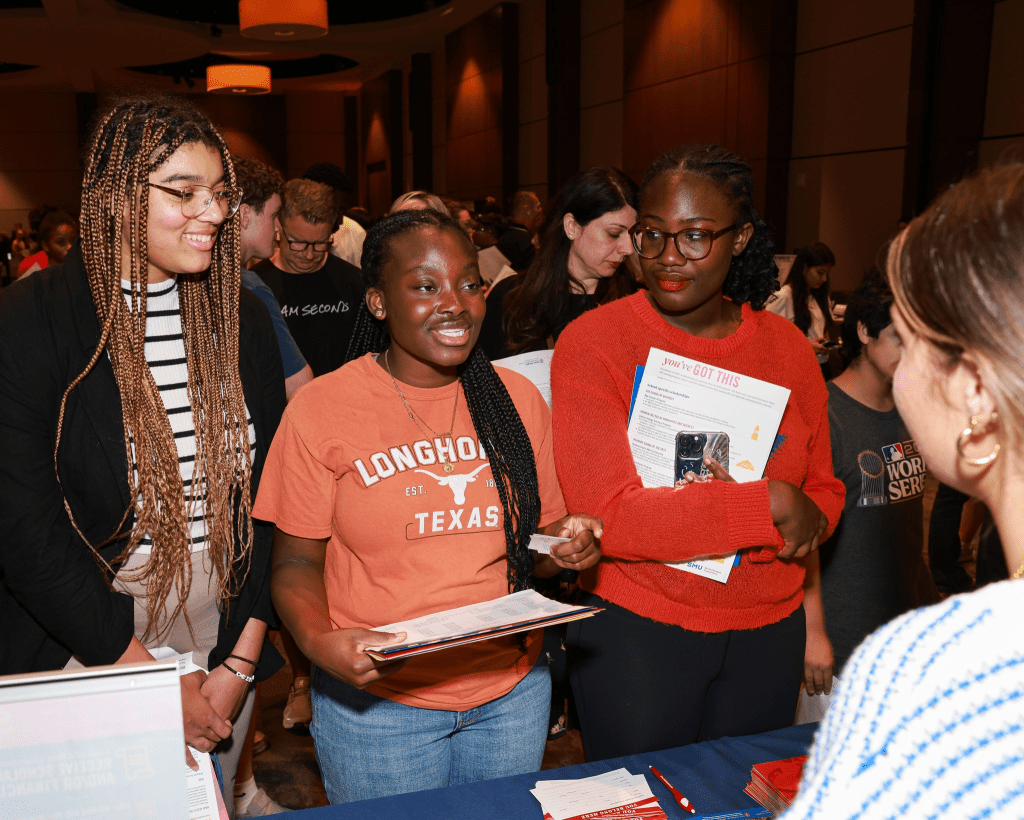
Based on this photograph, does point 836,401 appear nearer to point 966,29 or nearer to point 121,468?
point 121,468

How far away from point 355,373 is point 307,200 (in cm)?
203

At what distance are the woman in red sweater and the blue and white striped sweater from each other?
80 cm

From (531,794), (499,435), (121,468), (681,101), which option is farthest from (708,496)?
(681,101)

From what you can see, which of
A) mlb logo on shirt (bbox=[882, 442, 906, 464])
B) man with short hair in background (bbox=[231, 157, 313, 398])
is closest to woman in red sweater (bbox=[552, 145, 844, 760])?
mlb logo on shirt (bbox=[882, 442, 906, 464])

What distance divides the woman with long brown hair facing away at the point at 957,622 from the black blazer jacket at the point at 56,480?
3.89 feet

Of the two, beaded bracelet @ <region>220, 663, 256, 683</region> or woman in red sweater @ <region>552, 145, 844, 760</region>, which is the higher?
woman in red sweater @ <region>552, 145, 844, 760</region>

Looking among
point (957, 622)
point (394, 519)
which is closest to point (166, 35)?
point (394, 519)

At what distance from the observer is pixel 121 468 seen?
1384mm

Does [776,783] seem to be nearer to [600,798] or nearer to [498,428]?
[600,798]

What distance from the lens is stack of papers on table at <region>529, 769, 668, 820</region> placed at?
123 cm

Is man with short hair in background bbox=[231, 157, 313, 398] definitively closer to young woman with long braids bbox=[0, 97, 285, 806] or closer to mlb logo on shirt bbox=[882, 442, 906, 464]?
young woman with long braids bbox=[0, 97, 285, 806]

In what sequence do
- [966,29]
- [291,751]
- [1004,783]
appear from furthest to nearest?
[966,29]
[291,751]
[1004,783]

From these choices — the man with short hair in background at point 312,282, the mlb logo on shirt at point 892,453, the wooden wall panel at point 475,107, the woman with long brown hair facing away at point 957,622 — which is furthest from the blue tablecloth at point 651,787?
the wooden wall panel at point 475,107

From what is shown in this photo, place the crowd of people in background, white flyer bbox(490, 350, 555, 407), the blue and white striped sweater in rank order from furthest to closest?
1. white flyer bbox(490, 350, 555, 407)
2. the crowd of people in background
3. the blue and white striped sweater
